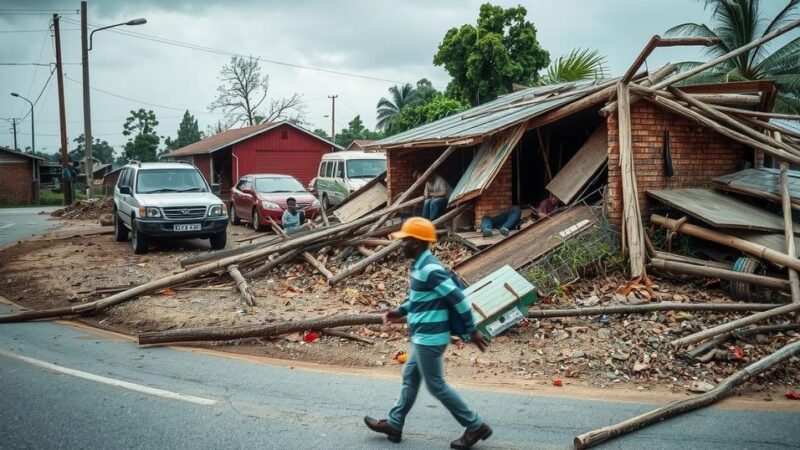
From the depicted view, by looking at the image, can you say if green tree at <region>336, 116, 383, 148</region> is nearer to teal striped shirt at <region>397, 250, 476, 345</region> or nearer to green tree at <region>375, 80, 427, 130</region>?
green tree at <region>375, 80, 427, 130</region>

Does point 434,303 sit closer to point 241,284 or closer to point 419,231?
point 419,231

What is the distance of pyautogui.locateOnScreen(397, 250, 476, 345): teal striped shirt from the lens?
3990mm

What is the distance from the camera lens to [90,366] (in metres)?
6.20

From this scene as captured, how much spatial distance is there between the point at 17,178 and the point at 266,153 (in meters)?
18.8

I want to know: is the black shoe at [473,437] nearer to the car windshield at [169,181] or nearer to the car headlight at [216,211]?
the car headlight at [216,211]

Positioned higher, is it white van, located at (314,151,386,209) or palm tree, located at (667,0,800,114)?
palm tree, located at (667,0,800,114)

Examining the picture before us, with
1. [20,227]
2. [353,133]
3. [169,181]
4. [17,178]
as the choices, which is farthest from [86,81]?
[353,133]

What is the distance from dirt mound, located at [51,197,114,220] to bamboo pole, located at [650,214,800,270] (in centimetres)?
2338

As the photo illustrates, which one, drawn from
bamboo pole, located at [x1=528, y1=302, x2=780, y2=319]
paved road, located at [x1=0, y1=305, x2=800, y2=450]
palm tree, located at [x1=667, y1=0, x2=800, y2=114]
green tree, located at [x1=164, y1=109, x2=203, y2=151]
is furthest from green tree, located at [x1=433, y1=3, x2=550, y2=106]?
green tree, located at [x1=164, y1=109, x2=203, y2=151]

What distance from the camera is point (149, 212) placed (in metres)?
13.2

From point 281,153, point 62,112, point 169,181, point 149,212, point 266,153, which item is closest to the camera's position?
point 149,212

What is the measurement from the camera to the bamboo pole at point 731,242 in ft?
23.9

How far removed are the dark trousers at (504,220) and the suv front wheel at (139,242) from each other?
7.87 meters

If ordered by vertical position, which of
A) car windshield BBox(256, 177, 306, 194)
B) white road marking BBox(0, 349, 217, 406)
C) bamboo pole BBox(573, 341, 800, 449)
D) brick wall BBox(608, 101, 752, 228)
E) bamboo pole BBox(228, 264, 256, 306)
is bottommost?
white road marking BBox(0, 349, 217, 406)
